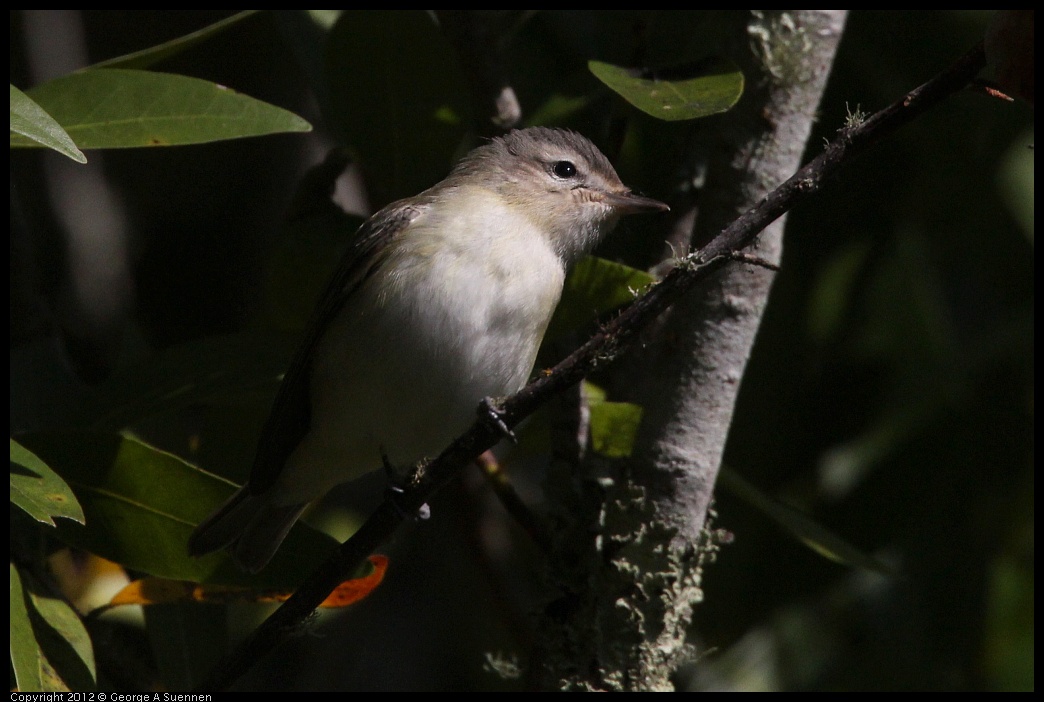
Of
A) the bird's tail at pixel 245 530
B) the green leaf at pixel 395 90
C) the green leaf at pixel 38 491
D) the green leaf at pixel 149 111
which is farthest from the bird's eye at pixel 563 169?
the green leaf at pixel 38 491

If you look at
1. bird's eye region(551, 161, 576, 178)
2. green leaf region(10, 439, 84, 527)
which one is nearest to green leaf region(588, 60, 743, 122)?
bird's eye region(551, 161, 576, 178)

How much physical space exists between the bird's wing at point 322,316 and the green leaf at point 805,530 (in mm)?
1143

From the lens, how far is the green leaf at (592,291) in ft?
8.41

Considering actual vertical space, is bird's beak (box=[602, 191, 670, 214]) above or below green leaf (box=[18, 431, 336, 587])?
above

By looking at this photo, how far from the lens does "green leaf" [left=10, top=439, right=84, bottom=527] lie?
2.07 metres

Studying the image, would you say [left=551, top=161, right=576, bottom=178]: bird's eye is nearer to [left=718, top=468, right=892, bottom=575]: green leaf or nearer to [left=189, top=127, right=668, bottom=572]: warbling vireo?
[left=189, top=127, right=668, bottom=572]: warbling vireo

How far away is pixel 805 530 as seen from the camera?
2908 mm

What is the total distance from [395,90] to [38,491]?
1.54 m

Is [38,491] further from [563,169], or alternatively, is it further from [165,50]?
[563,169]

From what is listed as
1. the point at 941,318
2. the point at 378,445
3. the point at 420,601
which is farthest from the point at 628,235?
the point at 420,601

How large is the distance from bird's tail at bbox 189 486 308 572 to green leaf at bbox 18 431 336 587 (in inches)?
1.5

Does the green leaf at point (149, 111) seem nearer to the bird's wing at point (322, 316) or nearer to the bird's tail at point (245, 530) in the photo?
the bird's wing at point (322, 316)

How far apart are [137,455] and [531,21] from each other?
2.13 meters

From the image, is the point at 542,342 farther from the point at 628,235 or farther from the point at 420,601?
the point at 420,601
